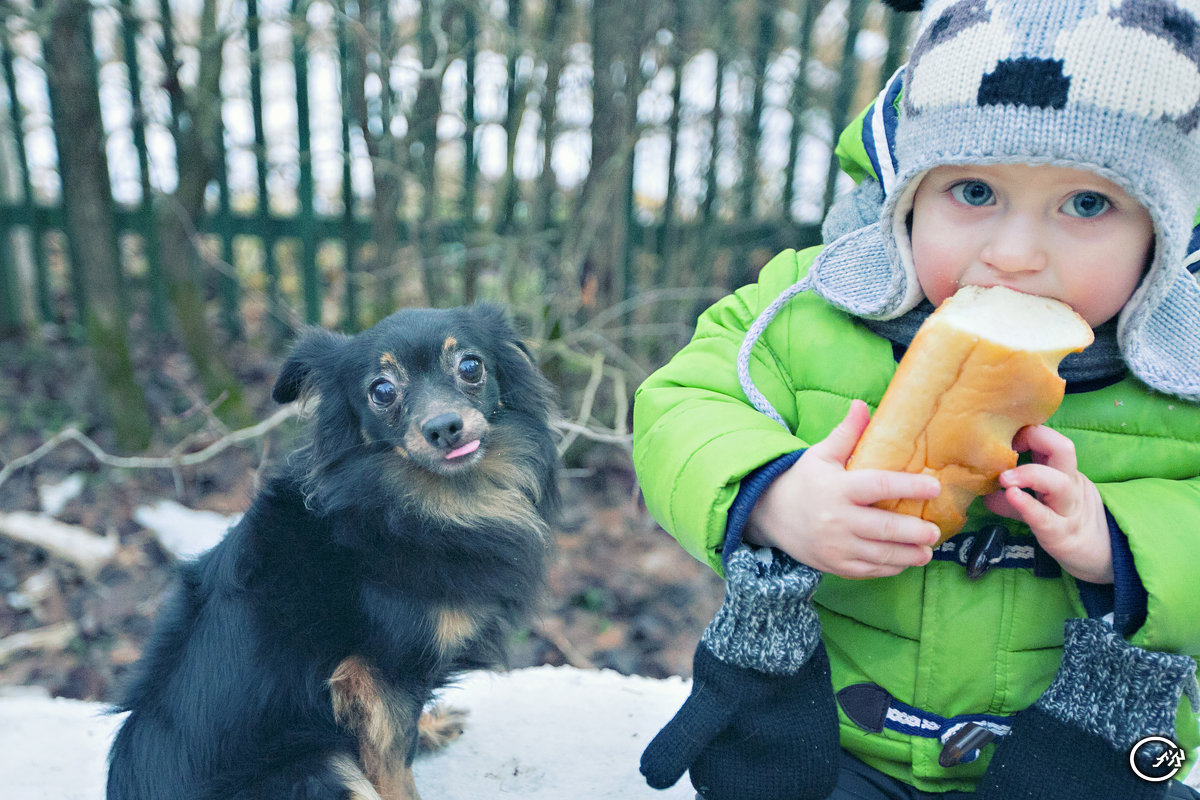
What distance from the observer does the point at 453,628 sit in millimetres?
1854

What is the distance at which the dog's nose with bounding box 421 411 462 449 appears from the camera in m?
1.86

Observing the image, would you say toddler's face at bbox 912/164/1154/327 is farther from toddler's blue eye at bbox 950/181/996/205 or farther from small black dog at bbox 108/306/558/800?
small black dog at bbox 108/306/558/800

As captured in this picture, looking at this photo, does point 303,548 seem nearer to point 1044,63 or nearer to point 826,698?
point 826,698

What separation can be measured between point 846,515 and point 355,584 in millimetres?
1013

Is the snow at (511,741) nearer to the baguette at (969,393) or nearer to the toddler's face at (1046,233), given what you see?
the baguette at (969,393)

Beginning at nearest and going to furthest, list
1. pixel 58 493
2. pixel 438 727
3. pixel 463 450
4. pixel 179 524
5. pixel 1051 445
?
1. pixel 1051 445
2. pixel 463 450
3. pixel 438 727
4. pixel 179 524
5. pixel 58 493

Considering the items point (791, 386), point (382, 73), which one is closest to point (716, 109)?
point (382, 73)

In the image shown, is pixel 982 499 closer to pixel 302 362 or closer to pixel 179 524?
pixel 302 362

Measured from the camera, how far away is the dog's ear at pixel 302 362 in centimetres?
204

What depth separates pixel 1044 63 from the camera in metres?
1.28

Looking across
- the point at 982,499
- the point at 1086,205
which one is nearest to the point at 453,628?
the point at 982,499

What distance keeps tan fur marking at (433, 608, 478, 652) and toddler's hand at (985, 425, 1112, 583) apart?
1.07 m

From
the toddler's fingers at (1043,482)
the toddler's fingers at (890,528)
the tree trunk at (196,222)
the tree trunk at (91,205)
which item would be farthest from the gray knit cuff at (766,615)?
the tree trunk at (91,205)

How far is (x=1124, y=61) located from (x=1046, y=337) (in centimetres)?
39
